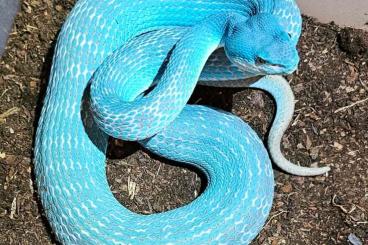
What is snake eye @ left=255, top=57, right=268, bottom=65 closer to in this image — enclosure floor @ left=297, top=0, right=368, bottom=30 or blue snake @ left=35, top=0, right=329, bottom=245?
blue snake @ left=35, top=0, right=329, bottom=245

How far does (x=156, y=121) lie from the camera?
279 centimetres

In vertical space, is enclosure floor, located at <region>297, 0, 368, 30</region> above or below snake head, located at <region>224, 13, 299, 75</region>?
below

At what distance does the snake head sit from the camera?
262 centimetres

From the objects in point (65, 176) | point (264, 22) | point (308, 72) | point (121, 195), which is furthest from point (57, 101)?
point (308, 72)

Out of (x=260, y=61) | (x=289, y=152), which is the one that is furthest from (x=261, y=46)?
(x=289, y=152)

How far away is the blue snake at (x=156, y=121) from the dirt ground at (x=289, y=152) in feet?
0.39

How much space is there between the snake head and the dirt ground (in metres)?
0.59

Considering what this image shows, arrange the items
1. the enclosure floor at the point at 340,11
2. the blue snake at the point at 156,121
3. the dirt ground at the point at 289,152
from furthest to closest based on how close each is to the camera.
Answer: the enclosure floor at the point at 340,11, the dirt ground at the point at 289,152, the blue snake at the point at 156,121

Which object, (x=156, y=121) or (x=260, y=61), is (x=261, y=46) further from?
(x=156, y=121)

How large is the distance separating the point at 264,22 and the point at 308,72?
710mm

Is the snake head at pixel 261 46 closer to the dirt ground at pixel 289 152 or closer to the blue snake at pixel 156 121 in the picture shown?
the blue snake at pixel 156 121

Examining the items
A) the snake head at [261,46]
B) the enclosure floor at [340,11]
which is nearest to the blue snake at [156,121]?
the snake head at [261,46]

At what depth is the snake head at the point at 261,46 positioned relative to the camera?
8.60 ft

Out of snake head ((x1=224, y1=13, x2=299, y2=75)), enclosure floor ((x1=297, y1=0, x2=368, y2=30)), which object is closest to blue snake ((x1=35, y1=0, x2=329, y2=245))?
snake head ((x1=224, y1=13, x2=299, y2=75))
